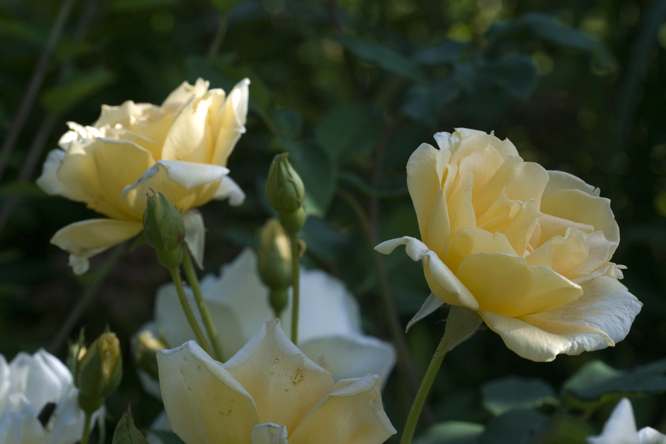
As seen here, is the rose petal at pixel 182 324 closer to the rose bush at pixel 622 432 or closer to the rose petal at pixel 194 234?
the rose petal at pixel 194 234

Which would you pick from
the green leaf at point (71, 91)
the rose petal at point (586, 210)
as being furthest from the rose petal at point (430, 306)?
the green leaf at point (71, 91)

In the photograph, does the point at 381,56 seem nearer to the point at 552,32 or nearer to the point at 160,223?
the point at 552,32

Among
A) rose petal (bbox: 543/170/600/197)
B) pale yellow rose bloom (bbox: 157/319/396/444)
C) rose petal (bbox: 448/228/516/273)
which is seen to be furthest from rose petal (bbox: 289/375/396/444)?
rose petal (bbox: 543/170/600/197)

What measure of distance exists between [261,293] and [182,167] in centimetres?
26

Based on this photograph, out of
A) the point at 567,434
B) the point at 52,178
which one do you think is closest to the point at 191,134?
the point at 52,178

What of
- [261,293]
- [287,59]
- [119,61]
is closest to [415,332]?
[261,293]

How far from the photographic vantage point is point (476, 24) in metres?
1.41

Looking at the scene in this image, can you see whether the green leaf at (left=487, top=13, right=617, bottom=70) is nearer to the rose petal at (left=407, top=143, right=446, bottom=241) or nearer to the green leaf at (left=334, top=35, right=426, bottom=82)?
the green leaf at (left=334, top=35, right=426, bottom=82)

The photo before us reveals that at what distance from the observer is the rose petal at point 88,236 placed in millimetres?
500

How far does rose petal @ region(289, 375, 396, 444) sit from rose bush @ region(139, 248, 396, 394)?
19 cm

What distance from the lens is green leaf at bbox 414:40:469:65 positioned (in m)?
0.83

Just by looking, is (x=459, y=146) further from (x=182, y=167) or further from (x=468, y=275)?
(x=182, y=167)

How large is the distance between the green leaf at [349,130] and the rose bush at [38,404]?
44 cm

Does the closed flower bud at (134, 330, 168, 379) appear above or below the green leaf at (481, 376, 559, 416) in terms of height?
above
